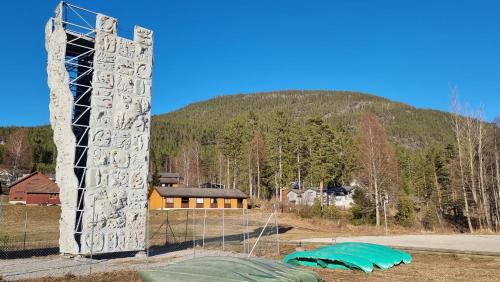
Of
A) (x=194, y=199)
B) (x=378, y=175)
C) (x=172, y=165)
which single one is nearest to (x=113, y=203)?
(x=378, y=175)

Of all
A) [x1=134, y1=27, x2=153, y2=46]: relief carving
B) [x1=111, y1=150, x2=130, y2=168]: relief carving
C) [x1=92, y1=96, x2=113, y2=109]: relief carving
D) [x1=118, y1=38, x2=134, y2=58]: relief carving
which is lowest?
→ [x1=111, y1=150, x2=130, y2=168]: relief carving

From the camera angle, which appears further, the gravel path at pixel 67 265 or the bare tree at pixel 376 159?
the bare tree at pixel 376 159

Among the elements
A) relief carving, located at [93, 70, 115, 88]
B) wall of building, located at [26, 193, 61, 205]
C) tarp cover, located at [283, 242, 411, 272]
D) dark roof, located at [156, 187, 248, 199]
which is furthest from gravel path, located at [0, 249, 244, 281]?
wall of building, located at [26, 193, 61, 205]

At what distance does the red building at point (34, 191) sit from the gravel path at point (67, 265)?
3843 centimetres

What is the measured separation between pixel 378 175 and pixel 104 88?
2890 centimetres

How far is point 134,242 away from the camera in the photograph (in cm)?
1808

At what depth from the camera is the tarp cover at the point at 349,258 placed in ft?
48.9

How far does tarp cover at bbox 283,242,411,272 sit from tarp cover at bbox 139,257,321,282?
5263mm

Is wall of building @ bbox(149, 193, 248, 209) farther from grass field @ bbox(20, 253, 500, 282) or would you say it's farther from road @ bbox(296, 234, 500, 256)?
grass field @ bbox(20, 253, 500, 282)

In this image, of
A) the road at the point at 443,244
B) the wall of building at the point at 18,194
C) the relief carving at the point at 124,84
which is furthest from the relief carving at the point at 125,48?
the wall of building at the point at 18,194

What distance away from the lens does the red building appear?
5119 centimetres

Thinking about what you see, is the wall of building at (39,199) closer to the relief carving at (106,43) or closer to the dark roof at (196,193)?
the dark roof at (196,193)

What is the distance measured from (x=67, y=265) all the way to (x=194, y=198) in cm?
3789

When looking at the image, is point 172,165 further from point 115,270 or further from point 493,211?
point 115,270
